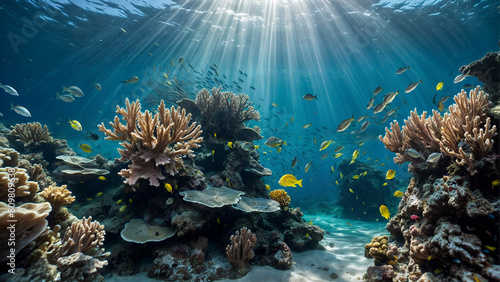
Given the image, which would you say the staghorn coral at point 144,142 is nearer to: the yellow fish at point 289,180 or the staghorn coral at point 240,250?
the staghorn coral at point 240,250

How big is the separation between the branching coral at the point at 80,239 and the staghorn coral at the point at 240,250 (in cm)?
224

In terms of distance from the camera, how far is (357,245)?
6383mm

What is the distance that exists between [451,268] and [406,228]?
52.6 inches

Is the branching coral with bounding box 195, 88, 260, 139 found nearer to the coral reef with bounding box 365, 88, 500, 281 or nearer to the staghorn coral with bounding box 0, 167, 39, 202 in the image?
the staghorn coral with bounding box 0, 167, 39, 202

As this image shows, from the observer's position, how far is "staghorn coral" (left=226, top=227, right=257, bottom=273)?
3820 mm

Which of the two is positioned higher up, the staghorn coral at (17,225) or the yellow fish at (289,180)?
the yellow fish at (289,180)

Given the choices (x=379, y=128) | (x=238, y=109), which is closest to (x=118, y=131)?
(x=238, y=109)

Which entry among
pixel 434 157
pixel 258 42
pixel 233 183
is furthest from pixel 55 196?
pixel 258 42

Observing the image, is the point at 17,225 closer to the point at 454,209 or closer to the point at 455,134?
the point at 454,209

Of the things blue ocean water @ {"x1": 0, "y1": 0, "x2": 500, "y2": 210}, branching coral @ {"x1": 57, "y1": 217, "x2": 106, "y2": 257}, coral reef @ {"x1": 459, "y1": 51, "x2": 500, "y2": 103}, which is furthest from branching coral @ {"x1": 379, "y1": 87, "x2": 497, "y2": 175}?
branching coral @ {"x1": 57, "y1": 217, "x2": 106, "y2": 257}

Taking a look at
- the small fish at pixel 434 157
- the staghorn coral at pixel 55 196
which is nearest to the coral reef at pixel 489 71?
the small fish at pixel 434 157

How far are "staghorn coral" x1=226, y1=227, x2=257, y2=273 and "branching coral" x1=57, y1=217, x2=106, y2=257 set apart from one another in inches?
88.1

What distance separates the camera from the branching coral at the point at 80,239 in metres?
2.57

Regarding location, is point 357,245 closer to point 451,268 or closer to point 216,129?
point 451,268
